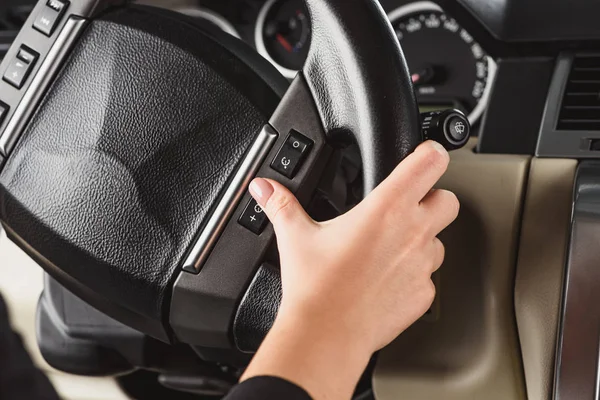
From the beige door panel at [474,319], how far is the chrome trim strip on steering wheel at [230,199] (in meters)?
0.24

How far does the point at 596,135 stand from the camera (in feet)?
2.74

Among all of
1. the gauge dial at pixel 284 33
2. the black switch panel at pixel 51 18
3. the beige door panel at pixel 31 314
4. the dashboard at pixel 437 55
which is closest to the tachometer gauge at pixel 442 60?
the dashboard at pixel 437 55

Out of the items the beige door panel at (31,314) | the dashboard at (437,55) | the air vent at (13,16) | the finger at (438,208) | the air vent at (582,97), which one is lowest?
the beige door panel at (31,314)

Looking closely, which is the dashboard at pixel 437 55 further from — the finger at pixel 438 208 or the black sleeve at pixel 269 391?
the black sleeve at pixel 269 391

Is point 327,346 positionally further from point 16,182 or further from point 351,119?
point 16,182

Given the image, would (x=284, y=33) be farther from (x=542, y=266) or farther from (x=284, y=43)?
(x=542, y=266)

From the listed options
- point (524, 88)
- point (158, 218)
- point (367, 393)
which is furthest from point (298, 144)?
point (367, 393)

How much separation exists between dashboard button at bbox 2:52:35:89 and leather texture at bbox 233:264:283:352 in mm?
328

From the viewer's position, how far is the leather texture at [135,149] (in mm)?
774

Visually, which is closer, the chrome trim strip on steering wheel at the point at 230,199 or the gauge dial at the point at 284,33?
the chrome trim strip on steering wheel at the point at 230,199

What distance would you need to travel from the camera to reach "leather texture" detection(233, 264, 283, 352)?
0.74 m

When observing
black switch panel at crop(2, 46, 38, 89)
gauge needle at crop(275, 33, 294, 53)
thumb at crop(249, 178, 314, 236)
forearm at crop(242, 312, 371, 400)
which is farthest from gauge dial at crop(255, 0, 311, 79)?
forearm at crop(242, 312, 371, 400)

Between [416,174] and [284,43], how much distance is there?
2.42 ft

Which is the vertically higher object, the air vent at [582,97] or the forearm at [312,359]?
the air vent at [582,97]
